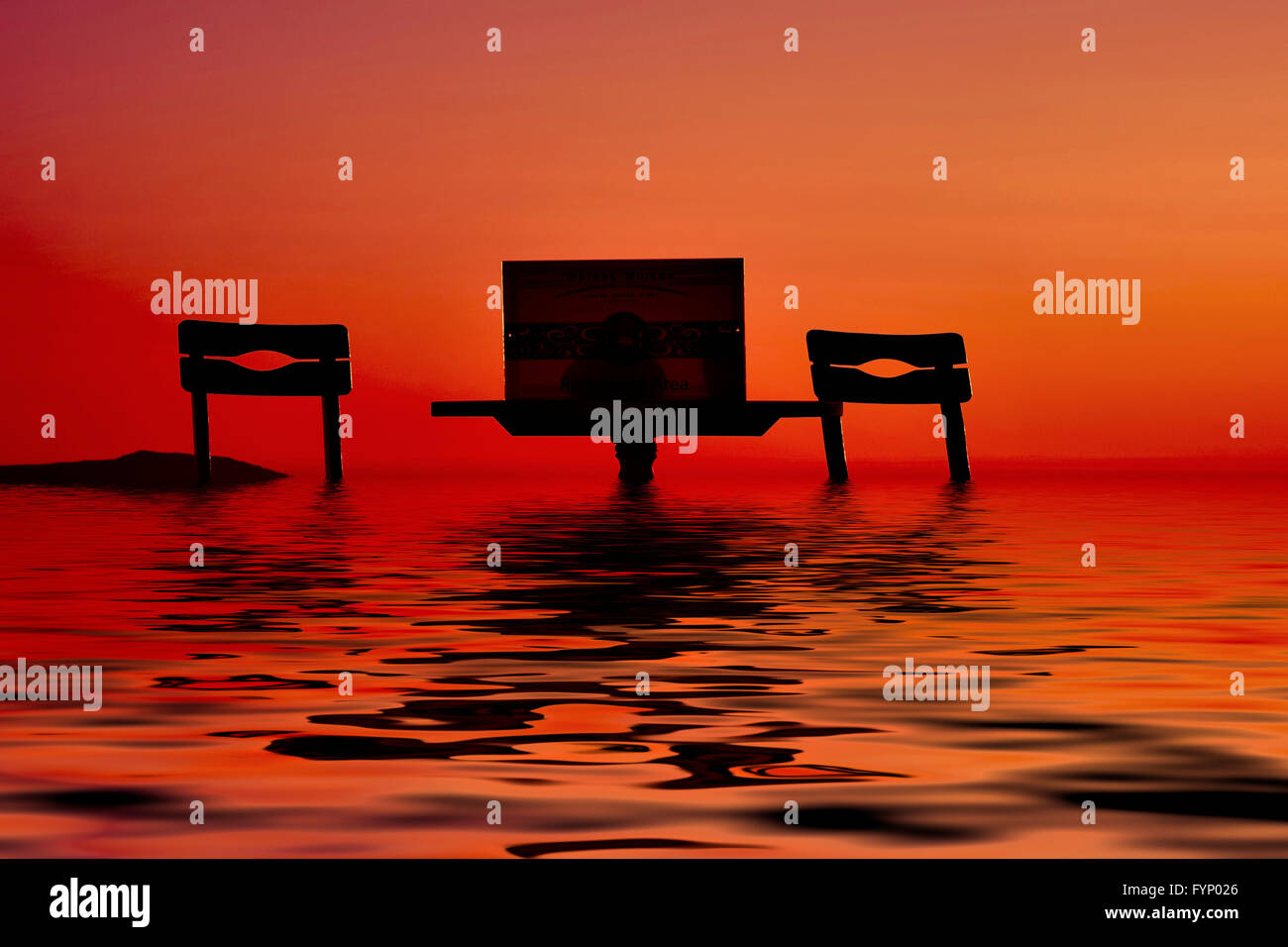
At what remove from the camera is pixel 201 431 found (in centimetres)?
1320

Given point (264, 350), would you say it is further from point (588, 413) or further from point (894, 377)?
point (894, 377)

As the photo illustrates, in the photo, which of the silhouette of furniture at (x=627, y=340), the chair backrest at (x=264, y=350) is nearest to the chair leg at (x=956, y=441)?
the silhouette of furniture at (x=627, y=340)

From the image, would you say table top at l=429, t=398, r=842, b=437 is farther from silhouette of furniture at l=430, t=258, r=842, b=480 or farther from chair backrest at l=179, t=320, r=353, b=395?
chair backrest at l=179, t=320, r=353, b=395

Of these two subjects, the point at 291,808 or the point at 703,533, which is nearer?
the point at 291,808

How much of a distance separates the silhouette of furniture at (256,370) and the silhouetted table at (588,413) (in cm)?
171

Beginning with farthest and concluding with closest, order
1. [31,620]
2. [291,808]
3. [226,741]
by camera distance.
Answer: [31,620]
[226,741]
[291,808]

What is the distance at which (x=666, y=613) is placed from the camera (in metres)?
4.15

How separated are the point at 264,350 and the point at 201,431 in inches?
32.9

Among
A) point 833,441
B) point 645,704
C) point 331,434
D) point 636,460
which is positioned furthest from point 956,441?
point 645,704

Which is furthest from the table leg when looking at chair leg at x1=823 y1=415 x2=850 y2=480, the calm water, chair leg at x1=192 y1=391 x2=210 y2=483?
the calm water

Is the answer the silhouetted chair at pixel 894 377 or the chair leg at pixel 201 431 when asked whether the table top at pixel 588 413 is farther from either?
the chair leg at pixel 201 431

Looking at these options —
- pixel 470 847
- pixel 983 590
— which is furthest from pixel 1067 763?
pixel 983 590

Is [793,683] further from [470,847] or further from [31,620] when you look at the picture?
[31,620]
